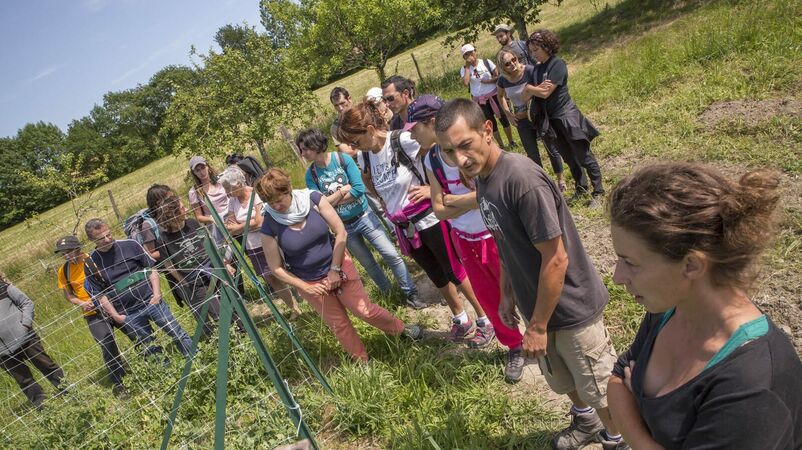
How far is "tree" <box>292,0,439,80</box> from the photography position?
15.9 meters

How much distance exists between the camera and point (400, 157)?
3.70 meters

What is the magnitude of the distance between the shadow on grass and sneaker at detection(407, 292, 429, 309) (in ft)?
33.2

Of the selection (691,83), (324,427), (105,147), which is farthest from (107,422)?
(105,147)

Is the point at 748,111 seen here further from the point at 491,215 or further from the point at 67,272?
the point at 67,272

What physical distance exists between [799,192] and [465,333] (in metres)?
3.01

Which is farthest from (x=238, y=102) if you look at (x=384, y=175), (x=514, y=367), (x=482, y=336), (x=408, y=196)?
(x=514, y=367)

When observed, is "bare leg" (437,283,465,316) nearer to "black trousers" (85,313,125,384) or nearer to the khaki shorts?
the khaki shorts

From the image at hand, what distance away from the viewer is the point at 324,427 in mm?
3502

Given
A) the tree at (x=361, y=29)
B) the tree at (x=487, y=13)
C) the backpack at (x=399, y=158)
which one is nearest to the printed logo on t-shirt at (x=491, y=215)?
the backpack at (x=399, y=158)

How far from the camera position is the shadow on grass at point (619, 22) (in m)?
12.1

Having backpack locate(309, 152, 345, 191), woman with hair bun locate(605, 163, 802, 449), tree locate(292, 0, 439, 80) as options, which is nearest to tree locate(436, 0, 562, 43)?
tree locate(292, 0, 439, 80)

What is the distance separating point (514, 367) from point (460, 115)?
6.33 feet

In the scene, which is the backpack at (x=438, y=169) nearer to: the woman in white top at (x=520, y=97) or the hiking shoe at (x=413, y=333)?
the hiking shoe at (x=413, y=333)

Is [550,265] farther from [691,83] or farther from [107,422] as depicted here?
[691,83]
